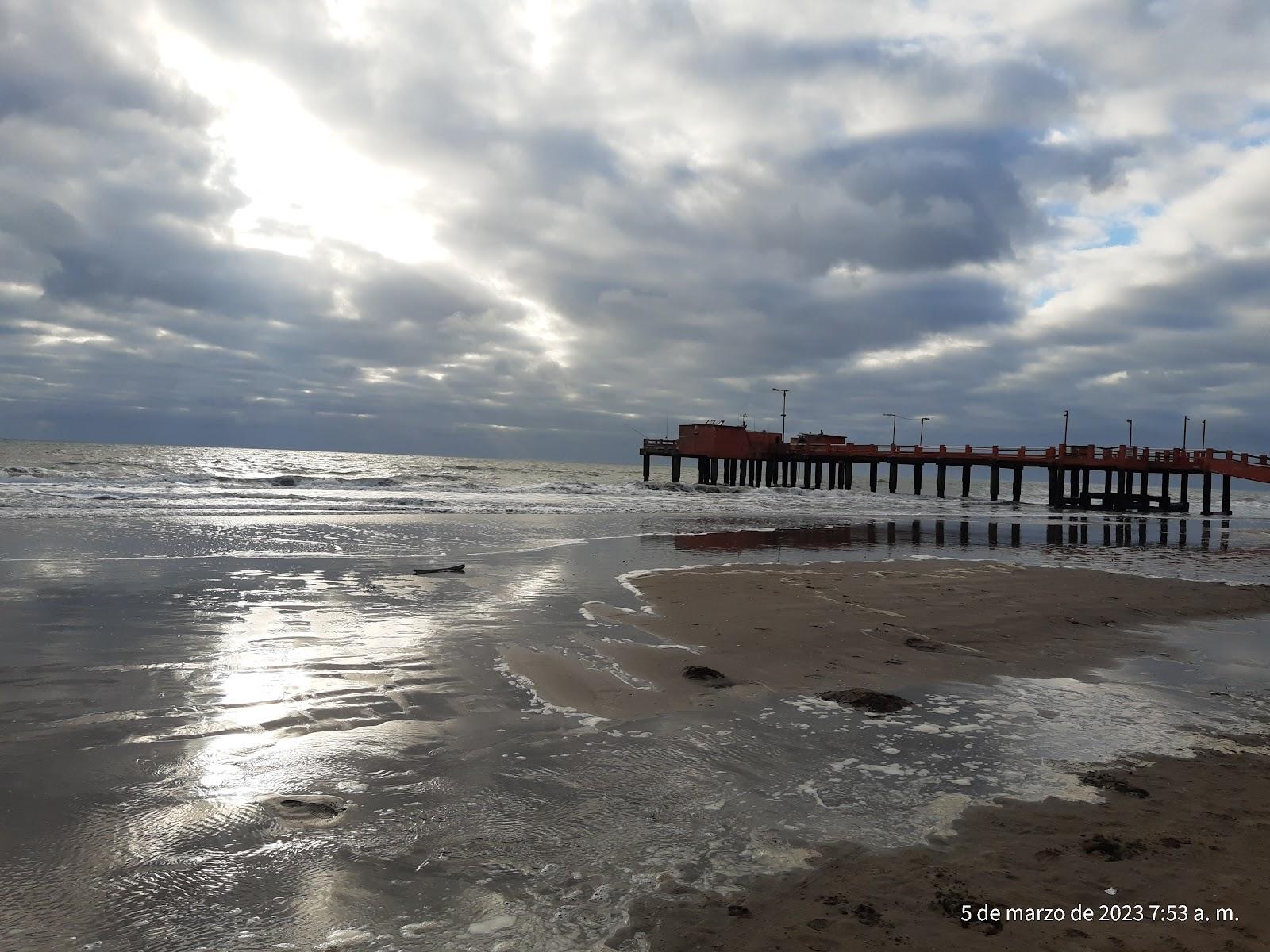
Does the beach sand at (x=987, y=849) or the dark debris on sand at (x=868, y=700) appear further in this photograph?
the dark debris on sand at (x=868, y=700)

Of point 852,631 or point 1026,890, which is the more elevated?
point 1026,890

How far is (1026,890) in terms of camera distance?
3010 mm

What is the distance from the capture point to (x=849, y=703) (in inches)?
218

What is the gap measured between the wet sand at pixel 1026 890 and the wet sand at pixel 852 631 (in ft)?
7.51

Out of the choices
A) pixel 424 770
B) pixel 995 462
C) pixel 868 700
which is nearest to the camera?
pixel 424 770

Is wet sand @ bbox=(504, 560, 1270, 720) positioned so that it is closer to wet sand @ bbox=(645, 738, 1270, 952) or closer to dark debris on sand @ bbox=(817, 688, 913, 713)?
dark debris on sand @ bbox=(817, 688, 913, 713)

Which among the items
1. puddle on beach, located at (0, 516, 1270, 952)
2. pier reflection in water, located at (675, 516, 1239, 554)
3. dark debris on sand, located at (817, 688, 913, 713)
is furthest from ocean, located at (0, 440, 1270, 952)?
pier reflection in water, located at (675, 516, 1239, 554)

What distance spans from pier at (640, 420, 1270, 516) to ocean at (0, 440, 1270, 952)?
1646 inches

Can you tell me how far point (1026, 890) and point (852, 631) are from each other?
5215 millimetres

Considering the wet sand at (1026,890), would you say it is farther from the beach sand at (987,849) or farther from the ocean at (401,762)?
the ocean at (401,762)

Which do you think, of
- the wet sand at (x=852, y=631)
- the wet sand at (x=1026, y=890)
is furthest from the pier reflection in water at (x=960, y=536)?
the wet sand at (x=1026, y=890)

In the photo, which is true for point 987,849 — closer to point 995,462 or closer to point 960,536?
point 960,536

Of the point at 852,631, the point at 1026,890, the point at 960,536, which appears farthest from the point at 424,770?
the point at 960,536

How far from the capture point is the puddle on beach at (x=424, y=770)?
2.81 meters
